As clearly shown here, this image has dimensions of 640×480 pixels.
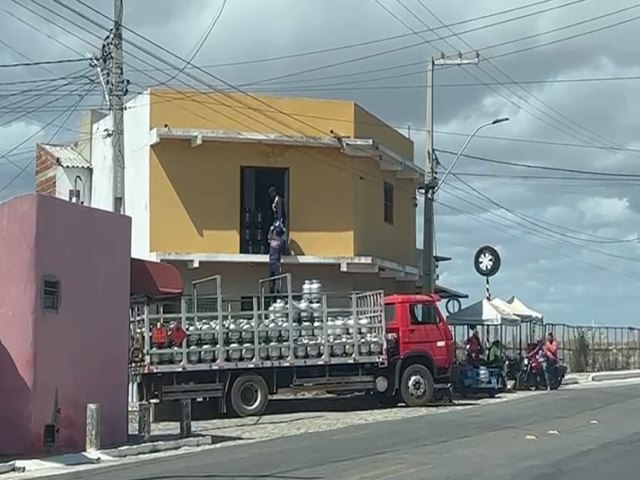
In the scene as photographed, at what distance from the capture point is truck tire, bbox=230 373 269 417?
2664 cm

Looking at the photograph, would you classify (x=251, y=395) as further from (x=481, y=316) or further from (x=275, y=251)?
(x=481, y=316)

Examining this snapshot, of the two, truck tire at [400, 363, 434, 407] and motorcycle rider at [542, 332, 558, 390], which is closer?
truck tire at [400, 363, 434, 407]

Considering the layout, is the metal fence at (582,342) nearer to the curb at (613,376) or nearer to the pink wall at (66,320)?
the curb at (613,376)

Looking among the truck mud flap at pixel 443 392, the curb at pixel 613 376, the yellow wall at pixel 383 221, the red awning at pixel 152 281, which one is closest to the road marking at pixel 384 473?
the red awning at pixel 152 281

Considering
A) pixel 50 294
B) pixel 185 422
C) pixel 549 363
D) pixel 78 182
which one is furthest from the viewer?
pixel 549 363

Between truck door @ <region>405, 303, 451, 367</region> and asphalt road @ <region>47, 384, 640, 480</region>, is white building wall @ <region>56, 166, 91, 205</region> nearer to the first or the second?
truck door @ <region>405, 303, 451, 367</region>

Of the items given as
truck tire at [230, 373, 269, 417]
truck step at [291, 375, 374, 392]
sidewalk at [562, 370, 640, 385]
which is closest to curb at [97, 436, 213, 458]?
truck tire at [230, 373, 269, 417]

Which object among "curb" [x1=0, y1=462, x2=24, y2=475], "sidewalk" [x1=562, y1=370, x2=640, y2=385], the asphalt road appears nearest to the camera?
the asphalt road

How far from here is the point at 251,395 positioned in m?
26.8

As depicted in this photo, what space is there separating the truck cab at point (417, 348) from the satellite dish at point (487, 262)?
1007cm

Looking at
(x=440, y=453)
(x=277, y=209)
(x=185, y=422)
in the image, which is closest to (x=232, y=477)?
(x=440, y=453)

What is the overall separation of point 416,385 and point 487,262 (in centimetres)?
1129

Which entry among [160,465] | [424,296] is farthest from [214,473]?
[424,296]

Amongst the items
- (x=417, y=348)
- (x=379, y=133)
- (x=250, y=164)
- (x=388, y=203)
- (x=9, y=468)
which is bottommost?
(x=9, y=468)
